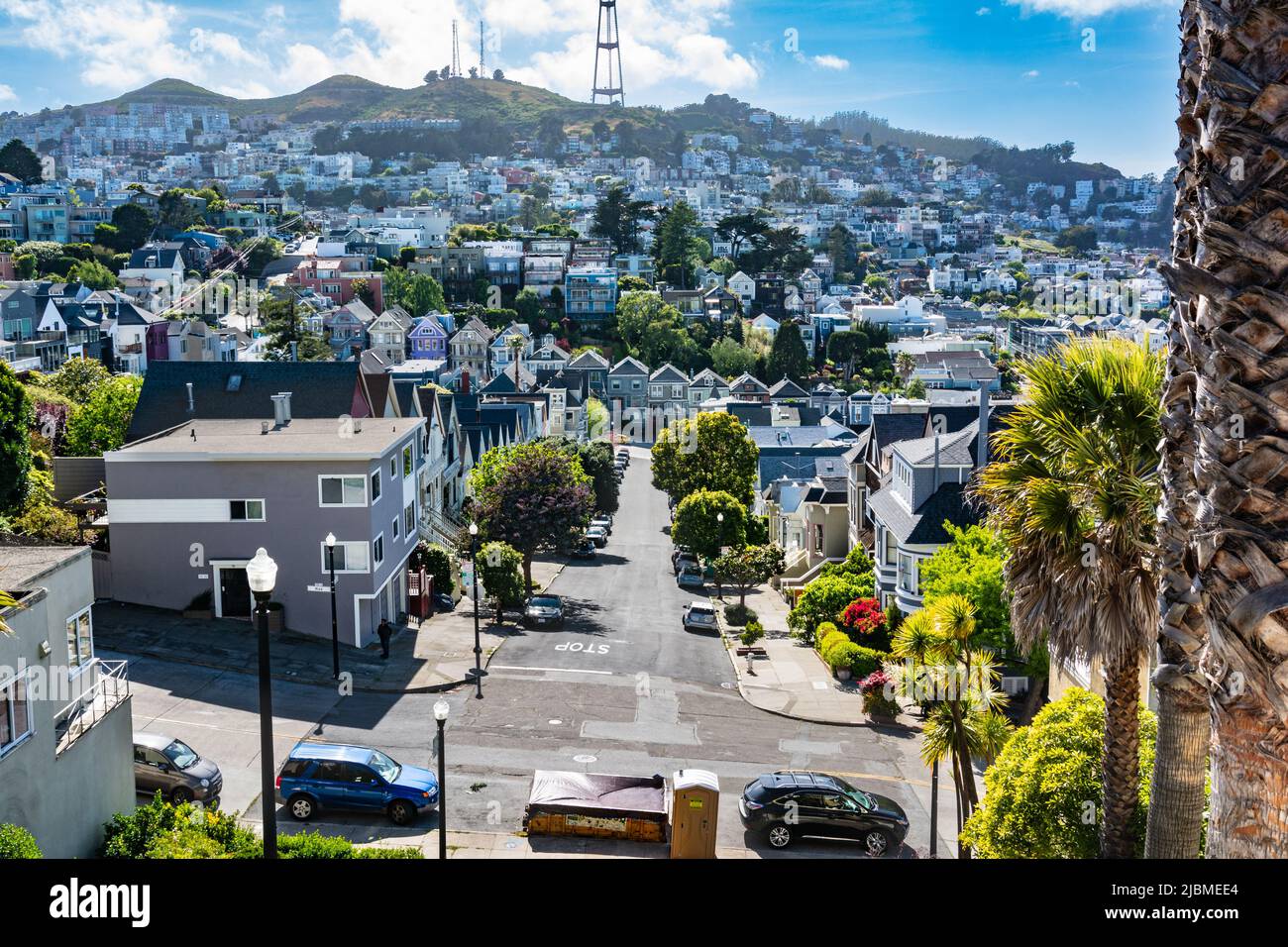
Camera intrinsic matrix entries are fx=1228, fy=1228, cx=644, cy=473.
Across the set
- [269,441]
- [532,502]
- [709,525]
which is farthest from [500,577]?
[709,525]

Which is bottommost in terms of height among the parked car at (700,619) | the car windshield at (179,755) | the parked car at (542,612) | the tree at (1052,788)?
the parked car at (700,619)

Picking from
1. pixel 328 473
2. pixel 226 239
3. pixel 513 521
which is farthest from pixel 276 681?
pixel 226 239

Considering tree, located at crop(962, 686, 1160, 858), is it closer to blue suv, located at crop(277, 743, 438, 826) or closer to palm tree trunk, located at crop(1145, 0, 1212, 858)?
palm tree trunk, located at crop(1145, 0, 1212, 858)

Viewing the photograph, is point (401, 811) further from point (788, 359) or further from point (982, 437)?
point (788, 359)

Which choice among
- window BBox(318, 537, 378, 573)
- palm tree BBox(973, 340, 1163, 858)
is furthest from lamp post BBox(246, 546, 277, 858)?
window BBox(318, 537, 378, 573)

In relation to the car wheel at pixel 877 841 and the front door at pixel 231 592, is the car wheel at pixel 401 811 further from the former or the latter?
the front door at pixel 231 592

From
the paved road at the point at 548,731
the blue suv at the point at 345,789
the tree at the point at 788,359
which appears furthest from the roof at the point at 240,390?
the tree at the point at 788,359
